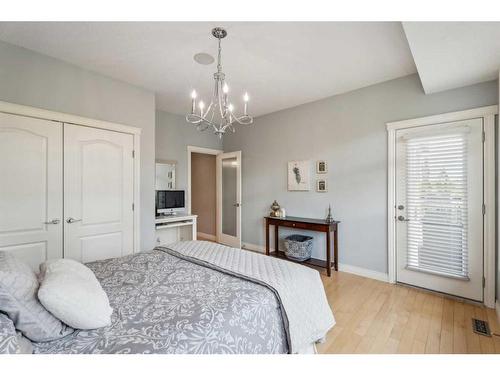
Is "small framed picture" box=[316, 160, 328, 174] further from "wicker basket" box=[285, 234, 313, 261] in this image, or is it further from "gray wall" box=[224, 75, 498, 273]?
"wicker basket" box=[285, 234, 313, 261]

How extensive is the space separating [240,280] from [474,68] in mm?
2763

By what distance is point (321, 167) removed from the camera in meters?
3.68

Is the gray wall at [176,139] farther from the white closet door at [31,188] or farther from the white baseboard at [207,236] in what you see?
the white closet door at [31,188]

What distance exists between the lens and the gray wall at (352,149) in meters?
2.87

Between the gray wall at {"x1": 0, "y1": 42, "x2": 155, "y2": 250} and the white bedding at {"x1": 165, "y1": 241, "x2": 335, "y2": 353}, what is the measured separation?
63.1 inches

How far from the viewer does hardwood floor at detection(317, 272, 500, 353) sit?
1.81 m

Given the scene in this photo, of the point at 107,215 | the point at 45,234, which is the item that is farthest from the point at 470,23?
the point at 45,234

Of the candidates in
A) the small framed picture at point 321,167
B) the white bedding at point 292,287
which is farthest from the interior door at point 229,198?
the white bedding at point 292,287

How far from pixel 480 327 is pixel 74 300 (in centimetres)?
300

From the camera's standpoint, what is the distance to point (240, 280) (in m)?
1.53

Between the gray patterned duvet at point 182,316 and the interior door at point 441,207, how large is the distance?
7.55ft

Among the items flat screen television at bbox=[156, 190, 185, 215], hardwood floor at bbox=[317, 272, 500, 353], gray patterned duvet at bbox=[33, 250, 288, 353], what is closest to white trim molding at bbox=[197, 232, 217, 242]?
flat screen television at bbox=[156, 190, 185, 215]

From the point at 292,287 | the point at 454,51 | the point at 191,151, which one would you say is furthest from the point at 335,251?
the point at 191,151

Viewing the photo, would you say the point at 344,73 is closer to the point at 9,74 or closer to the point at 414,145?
the point at 414,145
